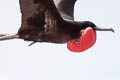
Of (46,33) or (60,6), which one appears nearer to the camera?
(46,33)

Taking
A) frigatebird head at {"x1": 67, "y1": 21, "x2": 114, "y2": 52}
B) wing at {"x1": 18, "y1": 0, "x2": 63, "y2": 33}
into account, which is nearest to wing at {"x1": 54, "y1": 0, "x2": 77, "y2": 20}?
frigatebird head at {"x1": 67, "y1": 21, "x2": 114, "y2": 52}

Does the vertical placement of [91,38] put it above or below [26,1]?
below

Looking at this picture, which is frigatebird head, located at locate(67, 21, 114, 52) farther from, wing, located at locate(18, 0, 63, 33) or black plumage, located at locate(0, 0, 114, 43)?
wing, located at locate(18, 0, 63, 33)

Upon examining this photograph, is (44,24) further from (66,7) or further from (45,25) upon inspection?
(66,7)

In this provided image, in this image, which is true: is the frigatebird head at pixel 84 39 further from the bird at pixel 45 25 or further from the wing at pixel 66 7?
the wing at pixel 66 7

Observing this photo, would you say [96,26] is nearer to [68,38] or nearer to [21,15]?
[68,38]

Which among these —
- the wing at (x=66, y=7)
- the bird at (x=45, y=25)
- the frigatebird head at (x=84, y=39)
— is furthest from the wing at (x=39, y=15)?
the wing at (x=66, y=7)

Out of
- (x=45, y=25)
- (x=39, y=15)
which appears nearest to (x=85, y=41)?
(x=45, y=25)

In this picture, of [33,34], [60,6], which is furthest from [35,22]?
[60,6]
